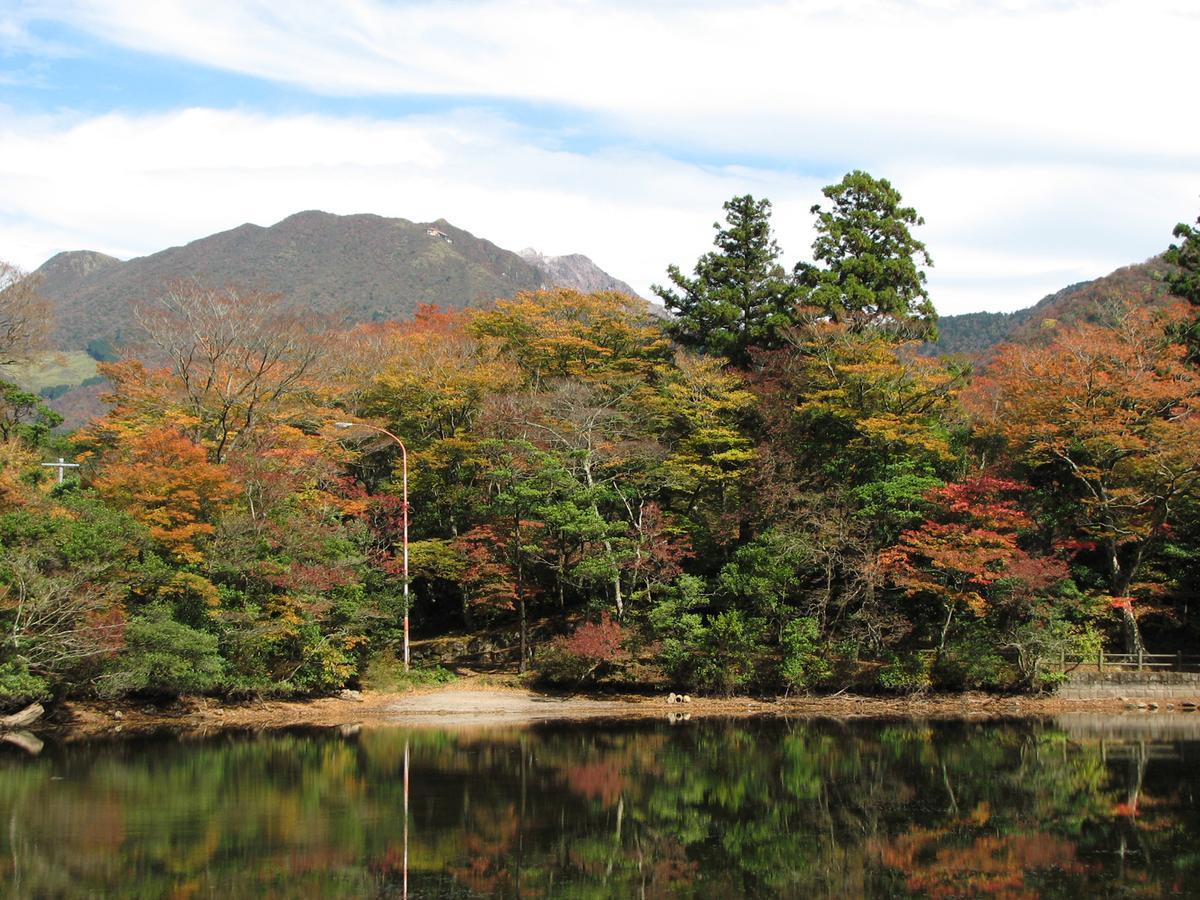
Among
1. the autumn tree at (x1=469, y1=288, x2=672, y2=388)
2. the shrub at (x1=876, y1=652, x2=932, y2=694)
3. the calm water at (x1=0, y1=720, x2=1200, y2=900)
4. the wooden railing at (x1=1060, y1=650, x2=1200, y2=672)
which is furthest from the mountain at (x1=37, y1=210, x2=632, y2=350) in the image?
the calm water at (x1=0, y1=720, x2=1200, y2=900)

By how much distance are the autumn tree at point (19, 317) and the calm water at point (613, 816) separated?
14093 mm

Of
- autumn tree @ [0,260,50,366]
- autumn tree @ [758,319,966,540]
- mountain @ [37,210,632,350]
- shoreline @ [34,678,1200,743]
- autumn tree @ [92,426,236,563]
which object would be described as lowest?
shoreline @ [34,678,1200,743]

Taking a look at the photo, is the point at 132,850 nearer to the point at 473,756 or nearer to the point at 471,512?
the point at 473,756

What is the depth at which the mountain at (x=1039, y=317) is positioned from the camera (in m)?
74.6

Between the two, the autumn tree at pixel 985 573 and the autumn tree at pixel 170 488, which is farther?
the autumn tree at pixel 985 573

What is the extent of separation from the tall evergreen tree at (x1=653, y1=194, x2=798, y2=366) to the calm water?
18834 millimetres

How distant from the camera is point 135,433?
120ft

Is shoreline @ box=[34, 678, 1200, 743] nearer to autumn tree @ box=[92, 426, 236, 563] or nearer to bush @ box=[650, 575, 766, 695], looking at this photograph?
bush @ box=[650, 575, 766, 695]

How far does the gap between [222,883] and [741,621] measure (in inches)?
842

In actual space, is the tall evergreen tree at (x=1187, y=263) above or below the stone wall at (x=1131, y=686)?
above

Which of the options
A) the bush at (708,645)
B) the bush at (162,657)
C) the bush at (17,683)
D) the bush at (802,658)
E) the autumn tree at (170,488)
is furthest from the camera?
the bush at (708,645)

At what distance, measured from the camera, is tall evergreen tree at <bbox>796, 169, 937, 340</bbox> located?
4062cm

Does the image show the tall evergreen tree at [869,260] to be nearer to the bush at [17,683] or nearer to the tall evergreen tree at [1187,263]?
the tall evergreen tree at [1187,263]

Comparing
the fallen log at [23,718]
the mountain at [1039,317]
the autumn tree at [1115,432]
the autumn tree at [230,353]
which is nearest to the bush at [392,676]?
the autumn tree at [230,353]
